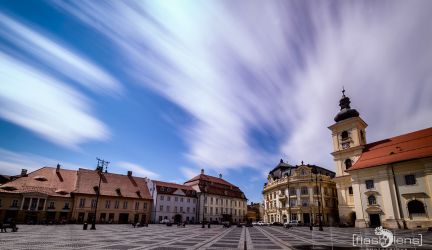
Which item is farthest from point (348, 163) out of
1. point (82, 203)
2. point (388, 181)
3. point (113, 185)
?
point (82, 203)

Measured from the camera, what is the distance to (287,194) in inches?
2635

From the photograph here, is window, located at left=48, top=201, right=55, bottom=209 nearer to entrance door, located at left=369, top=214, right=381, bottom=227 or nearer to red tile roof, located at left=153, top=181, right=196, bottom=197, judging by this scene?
red tile roof, located at left=153, top=181, right=196, bottom=197

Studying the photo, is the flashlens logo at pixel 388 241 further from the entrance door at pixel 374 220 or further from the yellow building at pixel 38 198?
the yellow building at pixel 38 198

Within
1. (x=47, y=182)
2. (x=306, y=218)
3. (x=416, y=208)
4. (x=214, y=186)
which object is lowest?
(x=306, y=218)

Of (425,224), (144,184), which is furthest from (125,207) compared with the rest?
(425,224)

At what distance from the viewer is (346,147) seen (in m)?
53.2

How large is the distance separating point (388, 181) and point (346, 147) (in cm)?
1507

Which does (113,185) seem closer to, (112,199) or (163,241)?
(112,199)

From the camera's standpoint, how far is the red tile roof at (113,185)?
54.1 m

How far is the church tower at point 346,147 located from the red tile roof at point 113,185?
4490cm

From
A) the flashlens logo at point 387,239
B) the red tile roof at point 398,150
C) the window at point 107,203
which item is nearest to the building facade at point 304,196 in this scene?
the red tile roof at point 398,150

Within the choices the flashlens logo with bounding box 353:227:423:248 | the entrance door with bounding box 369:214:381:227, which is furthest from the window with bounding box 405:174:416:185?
the flashlens logo with bounding box 353:227:423:248

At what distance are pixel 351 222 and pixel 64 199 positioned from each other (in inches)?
2245

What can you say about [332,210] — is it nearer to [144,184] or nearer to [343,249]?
[144,184]
